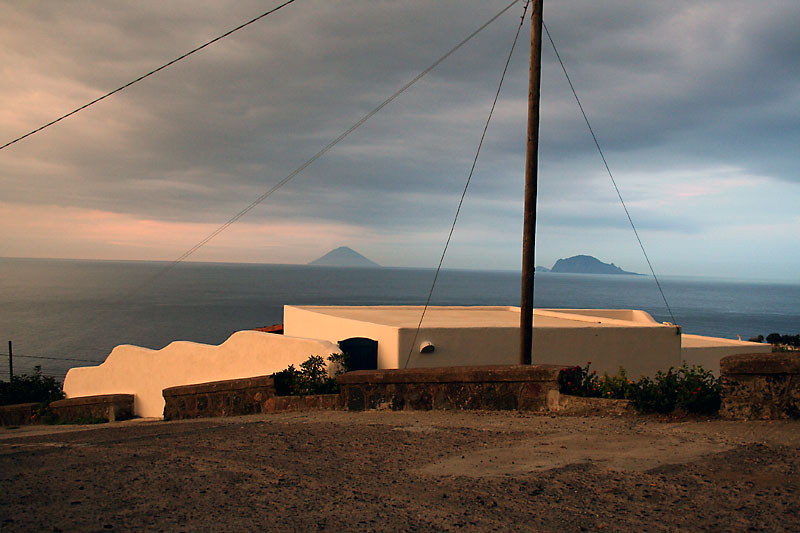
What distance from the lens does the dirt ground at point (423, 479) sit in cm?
462

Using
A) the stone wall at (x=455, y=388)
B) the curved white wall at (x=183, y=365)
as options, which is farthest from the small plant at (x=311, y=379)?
the stone wall at (x=455, y=388)

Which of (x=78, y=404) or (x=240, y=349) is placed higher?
(x=240, y=349)

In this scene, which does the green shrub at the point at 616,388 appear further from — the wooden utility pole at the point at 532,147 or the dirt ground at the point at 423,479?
the wooden utility pole at the point at 532,147

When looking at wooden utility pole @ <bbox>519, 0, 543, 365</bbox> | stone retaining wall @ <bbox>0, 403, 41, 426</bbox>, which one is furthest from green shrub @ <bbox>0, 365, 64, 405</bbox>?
wooden utility pole @ <bbox>519, 0, 543, 365</bbox>

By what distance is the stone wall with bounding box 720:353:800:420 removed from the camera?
7703mm

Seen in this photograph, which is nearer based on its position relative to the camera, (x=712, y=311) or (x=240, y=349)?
(x=240, y=349)

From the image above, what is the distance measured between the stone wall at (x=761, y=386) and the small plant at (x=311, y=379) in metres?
6.70

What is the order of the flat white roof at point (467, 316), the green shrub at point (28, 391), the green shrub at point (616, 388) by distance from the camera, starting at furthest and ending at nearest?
the green shrub at point (28, 391)
the flat white roof at point (467, 316)
the green shrub at point (616, 388)

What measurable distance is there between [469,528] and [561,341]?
46.7ft

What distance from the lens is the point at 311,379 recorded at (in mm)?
12539

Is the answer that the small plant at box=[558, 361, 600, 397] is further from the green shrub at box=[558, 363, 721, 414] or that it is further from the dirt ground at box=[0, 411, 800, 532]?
the dirt ground at box=[0, 411, 800, 532]

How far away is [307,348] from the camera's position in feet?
48.0

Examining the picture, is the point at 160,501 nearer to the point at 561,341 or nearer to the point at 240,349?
the point at 240,349

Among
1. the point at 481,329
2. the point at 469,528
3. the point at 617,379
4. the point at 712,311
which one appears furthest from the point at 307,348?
the point at 712,311
